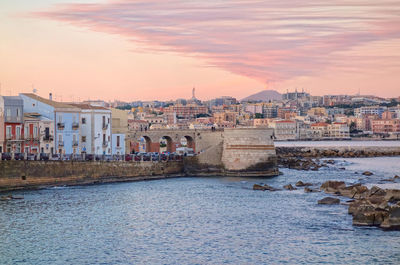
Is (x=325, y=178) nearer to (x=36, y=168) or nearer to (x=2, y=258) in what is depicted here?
(x=36, y=168)

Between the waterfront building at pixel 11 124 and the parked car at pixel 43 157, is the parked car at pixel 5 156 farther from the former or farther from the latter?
the parked car at pixel 43 157

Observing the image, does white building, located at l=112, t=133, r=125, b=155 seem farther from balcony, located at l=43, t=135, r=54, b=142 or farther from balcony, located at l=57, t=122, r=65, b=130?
balcony, located at l=43, t=135, r=54, b=142

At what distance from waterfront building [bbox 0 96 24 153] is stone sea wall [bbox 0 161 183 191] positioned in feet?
11.4

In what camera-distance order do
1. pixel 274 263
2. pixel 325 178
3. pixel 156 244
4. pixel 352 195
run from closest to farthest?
pixel 274 263 → pixel 156 244 → pixel 352 195 → pixel 325 178

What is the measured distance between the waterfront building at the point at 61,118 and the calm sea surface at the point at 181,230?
7.38 m

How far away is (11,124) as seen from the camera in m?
46.6

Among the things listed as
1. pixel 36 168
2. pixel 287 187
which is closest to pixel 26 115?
pixel 36 168

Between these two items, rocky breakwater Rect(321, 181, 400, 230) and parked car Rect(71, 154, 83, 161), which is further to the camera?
parked car Rect(71, 154, 83, 161)

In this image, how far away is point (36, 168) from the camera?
145ft

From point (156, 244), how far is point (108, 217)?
6.69 m

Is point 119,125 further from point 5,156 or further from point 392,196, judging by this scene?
point 392,196

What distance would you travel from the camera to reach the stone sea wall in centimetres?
4284

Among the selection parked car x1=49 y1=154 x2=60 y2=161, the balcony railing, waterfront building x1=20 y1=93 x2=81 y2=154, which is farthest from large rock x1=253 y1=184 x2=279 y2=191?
the balcony railing

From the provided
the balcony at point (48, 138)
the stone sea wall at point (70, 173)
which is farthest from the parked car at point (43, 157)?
the balcony at point (48, 138)
